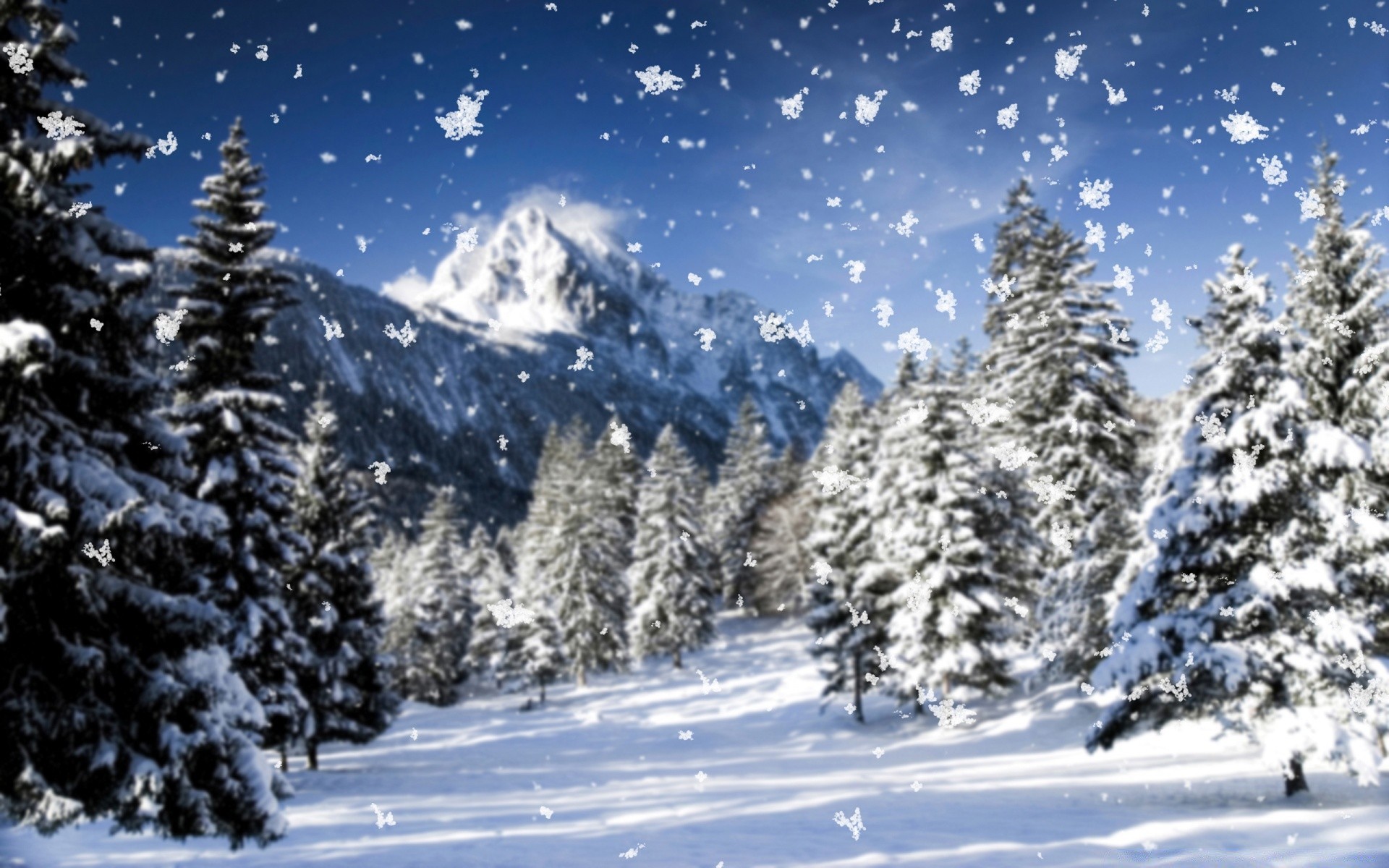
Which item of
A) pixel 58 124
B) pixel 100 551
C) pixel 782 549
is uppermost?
pixel 58 124

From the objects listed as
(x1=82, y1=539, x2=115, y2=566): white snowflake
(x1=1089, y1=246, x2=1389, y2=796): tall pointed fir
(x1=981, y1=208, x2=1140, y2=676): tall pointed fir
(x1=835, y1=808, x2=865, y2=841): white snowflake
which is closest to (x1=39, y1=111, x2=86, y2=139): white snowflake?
(x1=82, y1=539, x2=115, y2=566): white snowflake

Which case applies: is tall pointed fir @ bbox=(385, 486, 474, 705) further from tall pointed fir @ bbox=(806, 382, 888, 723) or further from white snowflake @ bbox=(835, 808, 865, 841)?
white snowflake @ bbox=(835, 808, 865, 841)

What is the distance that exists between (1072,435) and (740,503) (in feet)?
123

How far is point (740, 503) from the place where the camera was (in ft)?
191

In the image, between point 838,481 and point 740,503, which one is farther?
point 740,503

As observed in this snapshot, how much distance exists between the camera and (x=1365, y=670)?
40.0ft

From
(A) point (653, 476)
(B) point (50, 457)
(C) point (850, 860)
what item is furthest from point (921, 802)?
(A) point (653, 476)

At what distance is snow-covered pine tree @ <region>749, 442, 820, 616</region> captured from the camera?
5094 cm

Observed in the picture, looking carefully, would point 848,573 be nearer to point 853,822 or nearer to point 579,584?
point 853,822

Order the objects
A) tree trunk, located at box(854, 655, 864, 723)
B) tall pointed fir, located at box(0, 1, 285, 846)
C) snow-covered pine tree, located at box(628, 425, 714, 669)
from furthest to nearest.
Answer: snow-covered pine tree, located at box(628, 425, 714, 669) → tree trunk, located at box(854, 655, 864, 723) → tall pointed fir, located at box(0, 1, 285, 846)

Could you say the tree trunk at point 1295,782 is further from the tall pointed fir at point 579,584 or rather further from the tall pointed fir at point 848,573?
the tall pointed fir at point 579,584

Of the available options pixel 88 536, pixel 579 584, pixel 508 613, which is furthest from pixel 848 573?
pixel 508 613

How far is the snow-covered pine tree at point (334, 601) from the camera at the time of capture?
21656 millimetres

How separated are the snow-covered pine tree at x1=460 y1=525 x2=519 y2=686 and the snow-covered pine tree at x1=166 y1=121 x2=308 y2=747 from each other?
99.9ft
